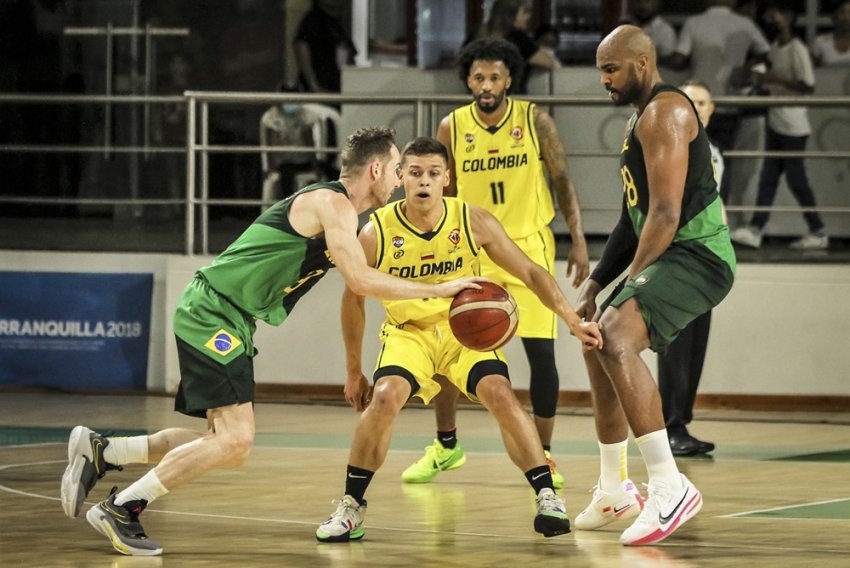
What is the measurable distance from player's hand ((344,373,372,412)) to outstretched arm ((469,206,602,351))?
0.79m

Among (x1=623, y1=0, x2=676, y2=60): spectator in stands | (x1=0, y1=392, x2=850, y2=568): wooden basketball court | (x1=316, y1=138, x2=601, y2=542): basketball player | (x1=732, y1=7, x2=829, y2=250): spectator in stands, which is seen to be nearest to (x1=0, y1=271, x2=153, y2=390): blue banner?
(x1=0, y1=392, x2=850, y2=568): wooden basketball court

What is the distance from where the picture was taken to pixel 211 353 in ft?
20.5

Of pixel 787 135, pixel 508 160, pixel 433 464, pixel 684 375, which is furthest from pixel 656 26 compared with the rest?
pixel 433 464

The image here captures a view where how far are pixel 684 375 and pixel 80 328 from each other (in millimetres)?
5073

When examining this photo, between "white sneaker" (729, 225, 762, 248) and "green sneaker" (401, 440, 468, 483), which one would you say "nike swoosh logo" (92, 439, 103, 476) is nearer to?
"green sneaker" (401, 440, 468, 483)

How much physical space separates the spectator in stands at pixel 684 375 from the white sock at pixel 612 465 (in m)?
2.40

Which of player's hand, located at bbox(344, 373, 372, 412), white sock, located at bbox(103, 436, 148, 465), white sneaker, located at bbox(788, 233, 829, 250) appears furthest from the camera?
white sneaker, located at bbox(788, 233, 829, 250)

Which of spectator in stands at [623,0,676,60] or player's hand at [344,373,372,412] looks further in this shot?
spectator in stands at [623,0,676,60]

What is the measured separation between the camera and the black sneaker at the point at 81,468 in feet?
20.7

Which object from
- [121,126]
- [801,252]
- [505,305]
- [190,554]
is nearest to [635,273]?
[505,305]

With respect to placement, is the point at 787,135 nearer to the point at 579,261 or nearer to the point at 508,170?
the point at 508,170

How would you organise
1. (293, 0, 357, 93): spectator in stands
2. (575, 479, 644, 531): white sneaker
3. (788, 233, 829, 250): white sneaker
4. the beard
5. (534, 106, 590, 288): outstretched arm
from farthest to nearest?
(293, 0, 357, 93): spectator in stands
(788, 233, 829, 250): white sneaker
the beard
(534, 106, 590, 288): outstretched arm
(575, 479, 644, 531): white sneaker

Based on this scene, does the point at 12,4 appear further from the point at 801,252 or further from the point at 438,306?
the point at 438,306

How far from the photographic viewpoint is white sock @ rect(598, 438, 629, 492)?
6566mm
